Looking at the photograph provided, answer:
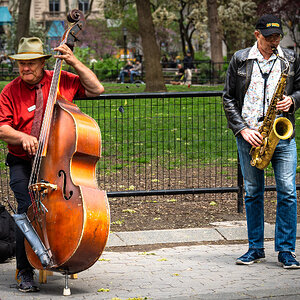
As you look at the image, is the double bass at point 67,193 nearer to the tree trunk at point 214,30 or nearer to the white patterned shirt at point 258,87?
the white patterned shirt at point 258,87

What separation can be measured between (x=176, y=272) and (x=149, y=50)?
1964cm

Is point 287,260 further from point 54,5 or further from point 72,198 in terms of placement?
point 54,5

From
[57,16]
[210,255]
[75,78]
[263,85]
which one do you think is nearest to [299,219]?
[210,255]

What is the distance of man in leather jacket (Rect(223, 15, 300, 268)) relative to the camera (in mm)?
5949

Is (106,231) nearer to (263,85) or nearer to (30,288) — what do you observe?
(30,288)

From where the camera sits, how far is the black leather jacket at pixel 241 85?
5.98m

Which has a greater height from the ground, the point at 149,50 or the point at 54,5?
the point at 54,5

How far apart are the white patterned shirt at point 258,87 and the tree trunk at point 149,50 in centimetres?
1801

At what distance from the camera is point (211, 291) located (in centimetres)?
530

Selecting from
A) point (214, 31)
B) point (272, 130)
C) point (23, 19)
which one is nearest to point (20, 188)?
point (272, 130)

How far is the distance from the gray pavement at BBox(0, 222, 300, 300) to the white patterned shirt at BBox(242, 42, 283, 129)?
1.24 m

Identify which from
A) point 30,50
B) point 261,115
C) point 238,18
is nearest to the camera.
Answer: point 30,50

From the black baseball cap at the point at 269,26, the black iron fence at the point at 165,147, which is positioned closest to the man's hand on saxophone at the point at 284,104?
Result: the black baseball cap at the point at 269,26

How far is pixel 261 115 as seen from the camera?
603 centimetres
